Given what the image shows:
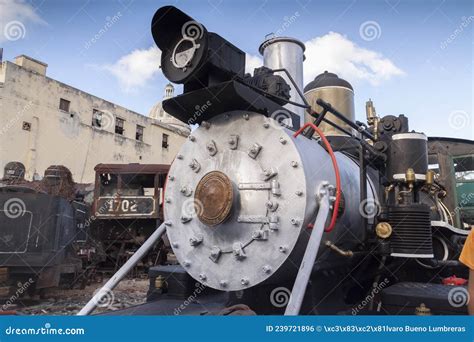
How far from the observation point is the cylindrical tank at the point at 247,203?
2.17 m

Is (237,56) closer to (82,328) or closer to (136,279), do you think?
(82,328)

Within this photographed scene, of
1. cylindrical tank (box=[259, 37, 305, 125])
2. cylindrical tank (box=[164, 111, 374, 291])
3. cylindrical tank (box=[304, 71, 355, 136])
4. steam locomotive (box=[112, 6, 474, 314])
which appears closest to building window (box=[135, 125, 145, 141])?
cylindrical tank (box=[259, 37, 305, 125])

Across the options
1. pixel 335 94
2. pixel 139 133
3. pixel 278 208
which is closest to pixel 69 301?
pixel 335 94

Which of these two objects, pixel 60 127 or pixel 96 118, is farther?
pixel 96 118

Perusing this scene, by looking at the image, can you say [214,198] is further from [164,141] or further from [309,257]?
[164,141]

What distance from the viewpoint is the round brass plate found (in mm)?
2227

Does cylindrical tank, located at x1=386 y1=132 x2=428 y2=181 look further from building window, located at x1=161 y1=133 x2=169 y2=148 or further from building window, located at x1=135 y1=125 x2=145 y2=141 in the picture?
building window, located at x1=161 y1=133 x2=169 y2=148

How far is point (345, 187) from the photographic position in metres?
2.63

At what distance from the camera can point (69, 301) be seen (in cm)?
676

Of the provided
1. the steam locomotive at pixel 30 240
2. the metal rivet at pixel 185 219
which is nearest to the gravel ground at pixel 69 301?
the steam locomotive at pixel 30 240

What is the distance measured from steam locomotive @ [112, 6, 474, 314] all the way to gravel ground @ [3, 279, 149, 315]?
331cm

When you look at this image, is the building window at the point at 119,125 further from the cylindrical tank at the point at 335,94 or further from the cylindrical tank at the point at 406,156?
the cylindrical tank at the point at 406,156

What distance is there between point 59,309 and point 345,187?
17.6 ft

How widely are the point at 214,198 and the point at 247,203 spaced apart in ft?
0.67
